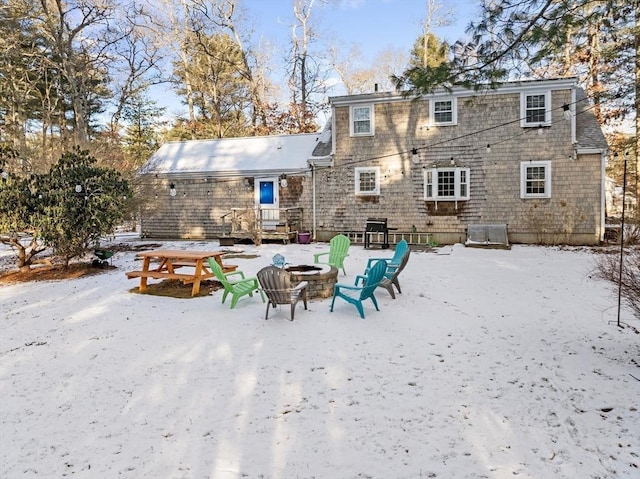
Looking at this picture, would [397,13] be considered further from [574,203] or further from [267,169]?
[574,203]

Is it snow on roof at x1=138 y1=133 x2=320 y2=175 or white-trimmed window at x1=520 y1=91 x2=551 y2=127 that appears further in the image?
snow on roof at x1=138 y1=133 x2=320 y2=175

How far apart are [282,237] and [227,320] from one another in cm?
920

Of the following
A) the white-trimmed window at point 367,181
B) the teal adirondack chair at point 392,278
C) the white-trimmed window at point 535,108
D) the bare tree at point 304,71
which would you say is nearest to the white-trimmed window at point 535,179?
the white-trimmed window at point 535,108

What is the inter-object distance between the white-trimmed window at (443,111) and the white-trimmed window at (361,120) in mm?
2120

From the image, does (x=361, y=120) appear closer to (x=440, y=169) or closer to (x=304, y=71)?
(x=440, y=169)

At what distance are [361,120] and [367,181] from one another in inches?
87.2

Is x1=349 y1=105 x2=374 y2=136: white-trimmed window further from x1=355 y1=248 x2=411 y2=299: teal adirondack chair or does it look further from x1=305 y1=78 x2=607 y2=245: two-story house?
x1=355 y1=248 x2=411 y2=299: teal adirondack chair

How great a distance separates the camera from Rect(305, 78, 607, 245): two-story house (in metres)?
13.2

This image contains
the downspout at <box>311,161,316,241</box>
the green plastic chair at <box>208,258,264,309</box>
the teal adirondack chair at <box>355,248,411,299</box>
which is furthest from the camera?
the downspout at <box>311,161,316,241</box>

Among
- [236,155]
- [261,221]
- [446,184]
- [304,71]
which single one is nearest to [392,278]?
[446,184]

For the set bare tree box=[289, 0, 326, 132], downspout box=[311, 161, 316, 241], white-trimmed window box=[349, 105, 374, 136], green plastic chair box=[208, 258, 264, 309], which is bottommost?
green plastic chair box=[208, 258, 264, 309]

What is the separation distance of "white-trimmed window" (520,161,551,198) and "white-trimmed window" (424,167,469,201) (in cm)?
175

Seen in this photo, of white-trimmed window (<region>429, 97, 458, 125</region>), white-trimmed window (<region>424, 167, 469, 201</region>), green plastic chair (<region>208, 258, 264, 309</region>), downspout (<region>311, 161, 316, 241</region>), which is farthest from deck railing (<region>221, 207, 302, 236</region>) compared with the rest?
green plastic chair (<region>208, 258, 264, 309</region>)

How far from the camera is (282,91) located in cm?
2866
